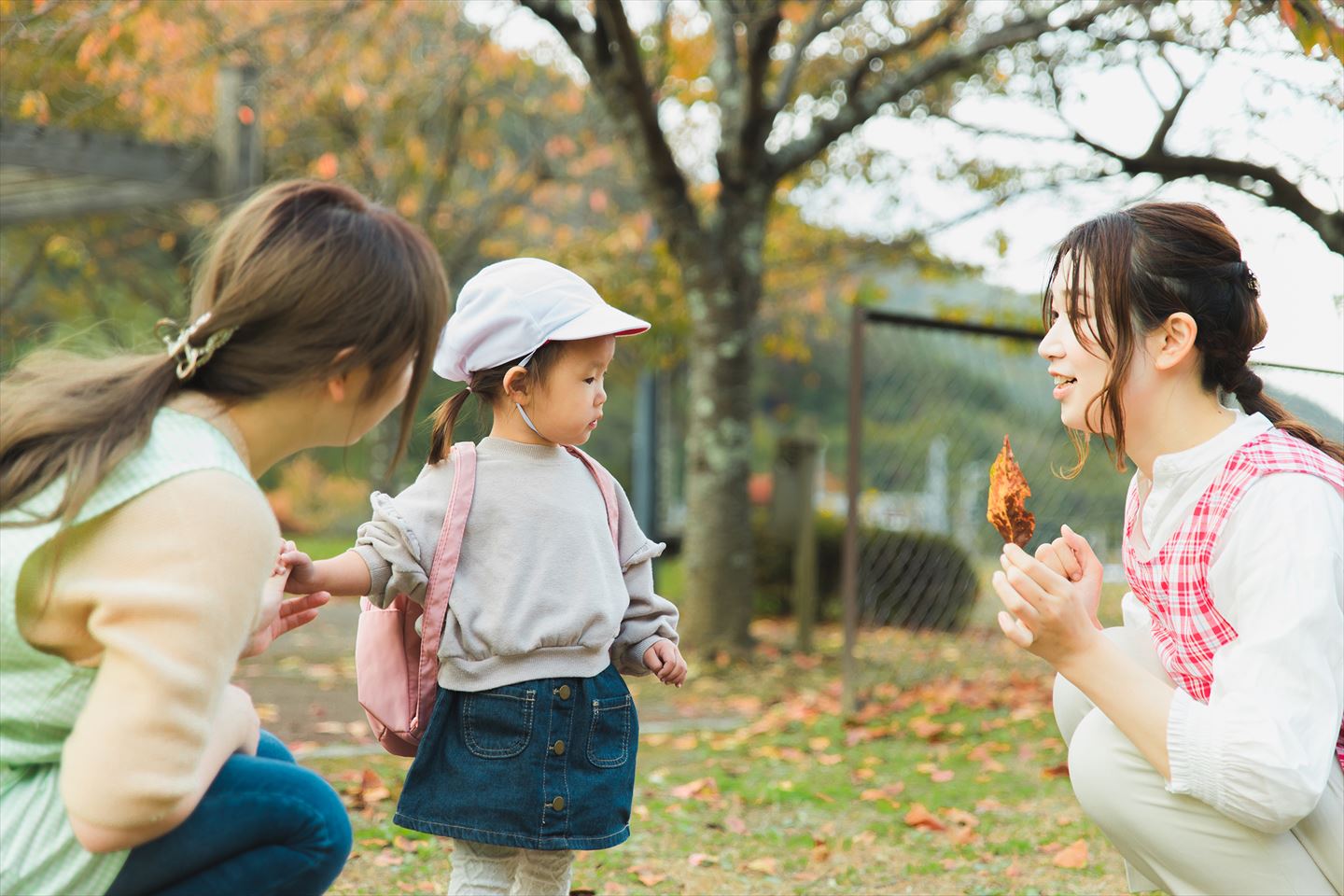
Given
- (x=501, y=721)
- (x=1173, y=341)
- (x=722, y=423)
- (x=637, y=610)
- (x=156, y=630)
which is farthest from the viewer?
(x=722, y=423)

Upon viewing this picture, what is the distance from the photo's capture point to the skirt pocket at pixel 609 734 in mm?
2162

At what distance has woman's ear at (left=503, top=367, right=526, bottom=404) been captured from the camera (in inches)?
85.9

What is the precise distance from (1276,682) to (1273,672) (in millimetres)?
14

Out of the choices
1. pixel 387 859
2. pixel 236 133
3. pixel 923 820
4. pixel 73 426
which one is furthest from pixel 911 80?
pixel 73 426

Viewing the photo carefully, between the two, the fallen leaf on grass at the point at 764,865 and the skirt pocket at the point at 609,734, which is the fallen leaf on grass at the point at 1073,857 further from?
the skirt pocket at the point at 609,734

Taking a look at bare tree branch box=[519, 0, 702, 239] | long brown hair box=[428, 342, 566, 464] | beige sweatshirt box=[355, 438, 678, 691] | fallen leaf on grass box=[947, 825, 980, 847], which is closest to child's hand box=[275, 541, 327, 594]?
beige sweatshirt box=[355, 438, 678, 691]

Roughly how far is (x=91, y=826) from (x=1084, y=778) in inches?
56.7

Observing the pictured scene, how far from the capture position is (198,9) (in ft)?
25.2

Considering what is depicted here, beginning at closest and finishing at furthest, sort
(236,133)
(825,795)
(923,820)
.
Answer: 1. (923,820)
2. (825,795)
3. (236,133)

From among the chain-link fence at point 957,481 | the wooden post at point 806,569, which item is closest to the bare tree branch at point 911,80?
the chain-link fence at point 957,481

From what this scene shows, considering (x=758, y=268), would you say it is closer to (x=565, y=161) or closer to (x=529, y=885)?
(x=529, y=885)

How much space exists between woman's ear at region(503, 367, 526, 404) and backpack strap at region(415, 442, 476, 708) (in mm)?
171

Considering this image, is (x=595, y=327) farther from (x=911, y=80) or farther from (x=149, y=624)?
(x=911, y=80)

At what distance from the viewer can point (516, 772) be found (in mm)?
2092
